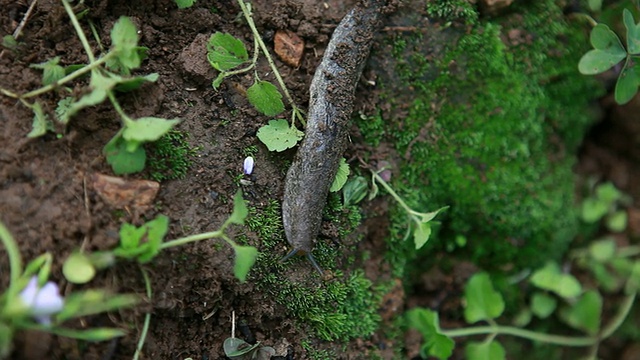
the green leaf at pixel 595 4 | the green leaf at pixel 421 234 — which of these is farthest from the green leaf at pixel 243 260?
the green leaf at pixel 595 4

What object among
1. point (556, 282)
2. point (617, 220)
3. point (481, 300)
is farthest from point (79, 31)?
point (617, 220)

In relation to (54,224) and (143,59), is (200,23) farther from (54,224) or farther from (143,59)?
(54,224)

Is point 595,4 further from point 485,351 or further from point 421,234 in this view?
point 485,351

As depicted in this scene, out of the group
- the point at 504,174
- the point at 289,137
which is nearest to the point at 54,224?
the point at 289,137

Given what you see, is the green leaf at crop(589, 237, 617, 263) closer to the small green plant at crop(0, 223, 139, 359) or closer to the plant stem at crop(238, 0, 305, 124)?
the plant stem at crop(238, 0, 305, 124)

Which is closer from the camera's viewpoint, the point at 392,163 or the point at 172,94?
the point at 172,94

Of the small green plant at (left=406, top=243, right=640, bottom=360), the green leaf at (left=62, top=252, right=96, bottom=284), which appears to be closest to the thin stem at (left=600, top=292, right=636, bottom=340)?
the small green plant at (left=406, top=243, right=640, bottom=360)
